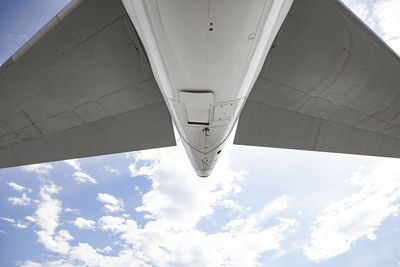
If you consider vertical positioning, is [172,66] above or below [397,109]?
below

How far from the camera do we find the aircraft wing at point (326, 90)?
161 inches

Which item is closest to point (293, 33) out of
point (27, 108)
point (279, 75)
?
point (279, 75)

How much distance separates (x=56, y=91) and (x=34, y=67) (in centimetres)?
53

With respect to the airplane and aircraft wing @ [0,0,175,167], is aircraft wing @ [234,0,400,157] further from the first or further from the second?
aircraft wing @ [0,0,175,167]

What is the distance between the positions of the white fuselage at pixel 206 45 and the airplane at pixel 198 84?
0.05 ft

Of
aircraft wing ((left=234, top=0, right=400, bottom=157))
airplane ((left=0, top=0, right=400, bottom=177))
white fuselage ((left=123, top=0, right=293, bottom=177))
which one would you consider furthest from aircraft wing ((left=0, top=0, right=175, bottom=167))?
aircraft wing ((left=234, top=0, right=400, bottom=157))

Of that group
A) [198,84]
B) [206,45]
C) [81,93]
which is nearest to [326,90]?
[198,84]

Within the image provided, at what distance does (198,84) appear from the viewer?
8.71 feet

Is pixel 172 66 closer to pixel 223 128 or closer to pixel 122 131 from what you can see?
pixel 223 128

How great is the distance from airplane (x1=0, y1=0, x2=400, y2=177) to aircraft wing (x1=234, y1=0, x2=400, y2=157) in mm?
21

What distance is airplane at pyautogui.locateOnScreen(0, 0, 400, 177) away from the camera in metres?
2.45

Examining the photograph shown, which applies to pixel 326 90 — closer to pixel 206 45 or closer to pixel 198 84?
pixel 198 84

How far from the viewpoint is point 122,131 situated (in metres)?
5.42

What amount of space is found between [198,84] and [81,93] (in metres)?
3.03
